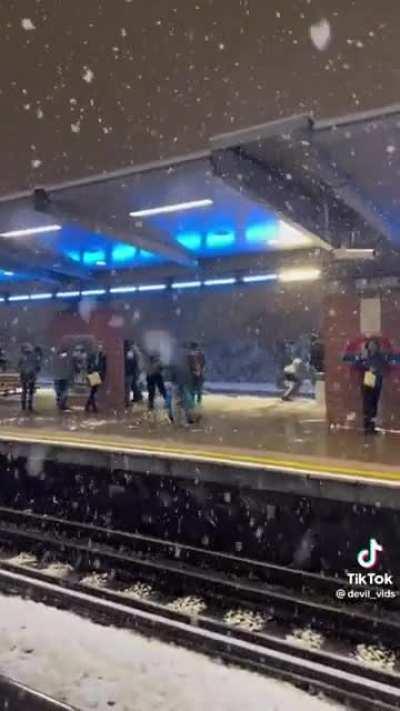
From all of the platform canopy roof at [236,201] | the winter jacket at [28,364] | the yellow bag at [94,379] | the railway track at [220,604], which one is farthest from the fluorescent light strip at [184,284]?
the railway track at [220,604]

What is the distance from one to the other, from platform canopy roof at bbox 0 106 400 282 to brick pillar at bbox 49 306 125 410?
1.53 metres

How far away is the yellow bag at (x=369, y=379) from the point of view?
855 centimetres

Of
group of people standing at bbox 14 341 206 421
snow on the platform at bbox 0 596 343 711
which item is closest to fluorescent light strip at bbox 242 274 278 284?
group of people standing at bbox 14 341 206 421

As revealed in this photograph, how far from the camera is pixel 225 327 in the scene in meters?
20.8

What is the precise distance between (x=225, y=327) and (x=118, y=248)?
9711 mm

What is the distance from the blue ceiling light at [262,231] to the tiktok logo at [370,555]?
5.29m

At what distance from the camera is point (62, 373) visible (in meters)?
12.6

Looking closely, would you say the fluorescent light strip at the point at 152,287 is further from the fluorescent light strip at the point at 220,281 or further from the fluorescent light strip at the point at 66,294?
the fluorescent light strip at the point at 66,294

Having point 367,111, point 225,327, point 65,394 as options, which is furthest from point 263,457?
point 225,327

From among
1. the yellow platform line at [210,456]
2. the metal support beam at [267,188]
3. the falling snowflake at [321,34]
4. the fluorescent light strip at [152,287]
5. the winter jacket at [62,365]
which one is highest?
the falling snowflake at [321,34]

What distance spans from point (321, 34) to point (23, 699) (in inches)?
198

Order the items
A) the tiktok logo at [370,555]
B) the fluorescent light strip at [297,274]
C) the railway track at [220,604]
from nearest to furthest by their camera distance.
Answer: the railway track at [220,604], the tiktok logo at [370,555], the fluorescent light strip at [297,274]

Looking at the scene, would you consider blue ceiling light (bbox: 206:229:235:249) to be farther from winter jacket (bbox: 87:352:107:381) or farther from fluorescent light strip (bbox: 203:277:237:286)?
winter jacket (bbox: 87:352:107:381)

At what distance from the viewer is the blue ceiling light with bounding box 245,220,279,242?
9.50 metres
